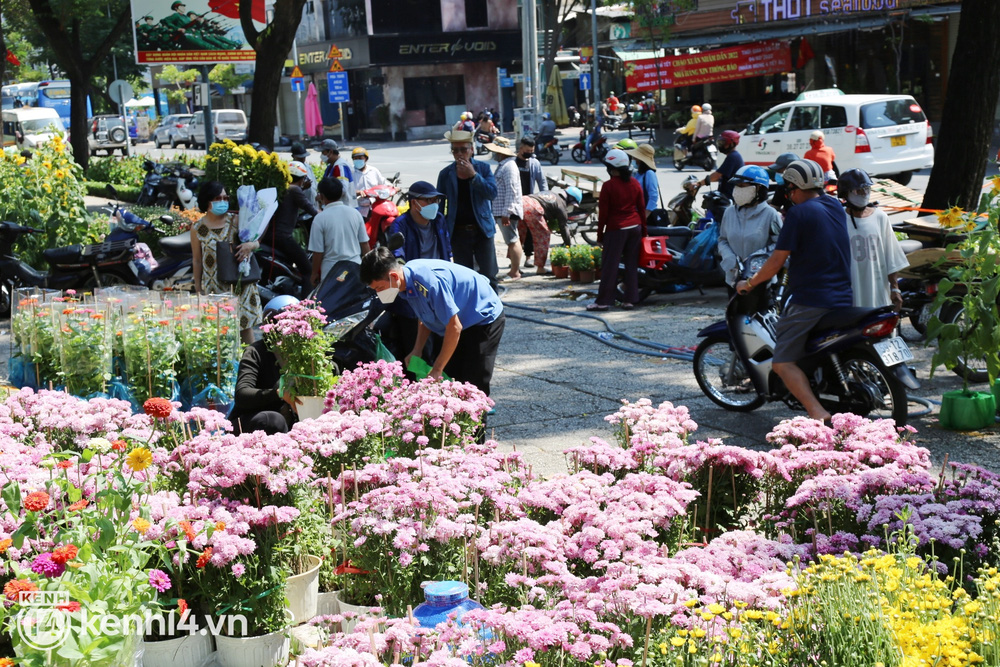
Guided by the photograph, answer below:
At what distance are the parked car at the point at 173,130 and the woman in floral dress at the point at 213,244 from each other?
4452 centimetres

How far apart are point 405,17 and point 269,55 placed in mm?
39134

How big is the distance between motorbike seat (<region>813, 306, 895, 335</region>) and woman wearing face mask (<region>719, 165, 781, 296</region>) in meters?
1.71

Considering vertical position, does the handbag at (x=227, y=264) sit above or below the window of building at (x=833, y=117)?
below

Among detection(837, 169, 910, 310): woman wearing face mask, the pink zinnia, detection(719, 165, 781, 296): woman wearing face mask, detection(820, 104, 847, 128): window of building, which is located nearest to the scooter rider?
detection(719, 165, 781, 296): woman wearing face mask

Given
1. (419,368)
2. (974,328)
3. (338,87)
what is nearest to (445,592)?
(419,368)

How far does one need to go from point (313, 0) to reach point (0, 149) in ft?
154

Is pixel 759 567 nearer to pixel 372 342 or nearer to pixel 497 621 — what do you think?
pixel 497 621

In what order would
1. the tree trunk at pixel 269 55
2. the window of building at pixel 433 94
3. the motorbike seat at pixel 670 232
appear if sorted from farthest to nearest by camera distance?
the window of building at pixel 433 94
the tree trunk at pixel 269 55
the motorbike seat at pixel 670 232

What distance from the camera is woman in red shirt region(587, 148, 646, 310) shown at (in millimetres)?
11586

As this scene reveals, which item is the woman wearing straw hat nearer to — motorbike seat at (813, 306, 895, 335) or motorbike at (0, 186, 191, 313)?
motorbike at (0, 186, 191, 313)

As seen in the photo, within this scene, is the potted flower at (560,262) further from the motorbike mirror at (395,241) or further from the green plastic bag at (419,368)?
the green plastic bag at (419,368)

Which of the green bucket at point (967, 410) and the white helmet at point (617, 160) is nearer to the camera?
the green bucket at point (967, 410)

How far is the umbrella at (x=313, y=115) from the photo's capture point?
5291 cm

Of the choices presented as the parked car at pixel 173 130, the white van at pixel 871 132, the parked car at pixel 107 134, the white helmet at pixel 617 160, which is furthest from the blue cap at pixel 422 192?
the parked car at pixel 173 130
